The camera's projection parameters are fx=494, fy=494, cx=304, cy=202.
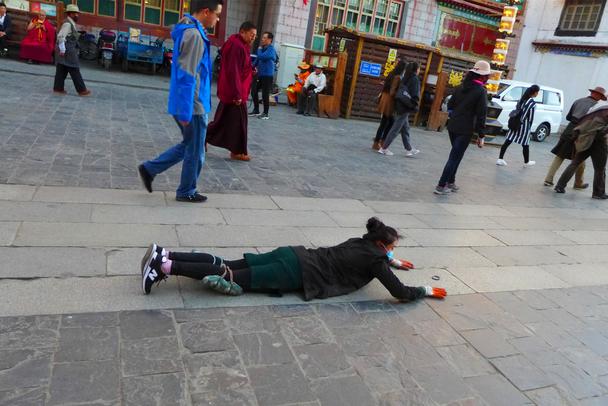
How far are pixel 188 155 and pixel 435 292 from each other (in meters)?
2.57

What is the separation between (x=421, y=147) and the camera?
1074cm

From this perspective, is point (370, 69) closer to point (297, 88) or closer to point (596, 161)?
point (297, 88)

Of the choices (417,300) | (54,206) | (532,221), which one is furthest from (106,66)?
(417,300)

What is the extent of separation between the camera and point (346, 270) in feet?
11.3

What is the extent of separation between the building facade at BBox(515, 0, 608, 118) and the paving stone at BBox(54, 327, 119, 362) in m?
21.8

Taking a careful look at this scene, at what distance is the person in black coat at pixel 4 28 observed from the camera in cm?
1362

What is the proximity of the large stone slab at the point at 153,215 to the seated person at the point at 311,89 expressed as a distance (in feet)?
27.3

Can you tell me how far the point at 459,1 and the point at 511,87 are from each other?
21.7ft

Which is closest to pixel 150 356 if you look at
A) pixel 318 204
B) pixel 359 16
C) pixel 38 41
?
pixel 318 204

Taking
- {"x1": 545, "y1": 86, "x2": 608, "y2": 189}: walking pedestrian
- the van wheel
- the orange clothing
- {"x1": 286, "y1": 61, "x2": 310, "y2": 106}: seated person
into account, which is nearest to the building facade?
the van wheel

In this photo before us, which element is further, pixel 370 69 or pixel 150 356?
pixel 370 69

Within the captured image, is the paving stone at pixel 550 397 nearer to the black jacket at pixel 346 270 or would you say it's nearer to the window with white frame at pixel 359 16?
the black jacket at pixel 346 270

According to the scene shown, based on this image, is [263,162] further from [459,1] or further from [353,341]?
[459,1]

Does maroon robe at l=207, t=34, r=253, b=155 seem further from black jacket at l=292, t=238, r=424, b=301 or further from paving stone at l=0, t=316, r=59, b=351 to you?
paving stone at l=0, t=316, r=59, b=351
